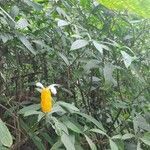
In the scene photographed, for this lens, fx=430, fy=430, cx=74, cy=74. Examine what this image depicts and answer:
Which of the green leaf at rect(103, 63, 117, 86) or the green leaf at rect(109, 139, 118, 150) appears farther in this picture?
the green leaf at rect(103, 63, 117, 86)

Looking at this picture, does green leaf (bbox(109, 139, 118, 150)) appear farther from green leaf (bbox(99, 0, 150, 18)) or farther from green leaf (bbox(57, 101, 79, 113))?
green leaf (bbox(99, 0, 150, 18))

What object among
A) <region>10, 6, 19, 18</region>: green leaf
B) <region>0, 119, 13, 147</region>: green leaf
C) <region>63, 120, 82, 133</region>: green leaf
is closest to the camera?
<region>0, 119, 13, 147</region>: green leaf

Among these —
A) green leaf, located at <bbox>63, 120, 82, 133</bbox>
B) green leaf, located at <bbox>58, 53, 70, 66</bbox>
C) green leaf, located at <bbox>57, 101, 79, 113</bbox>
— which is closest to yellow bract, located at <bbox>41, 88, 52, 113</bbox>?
green leaf, located at <bbox>57, 101, 79, 113</bbox>

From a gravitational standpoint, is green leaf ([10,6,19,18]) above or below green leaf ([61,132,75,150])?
above

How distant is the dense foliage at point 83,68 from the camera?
2029mm

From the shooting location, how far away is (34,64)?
2.35 m

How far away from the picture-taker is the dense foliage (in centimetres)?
203

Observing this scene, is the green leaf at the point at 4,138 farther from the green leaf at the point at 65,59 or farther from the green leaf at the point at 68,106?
the green leaf at the point at 65,59

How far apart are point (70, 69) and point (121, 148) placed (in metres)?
0.49

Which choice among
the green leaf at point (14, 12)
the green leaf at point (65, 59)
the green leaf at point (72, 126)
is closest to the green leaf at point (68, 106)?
the green leaf at point (72, 126)

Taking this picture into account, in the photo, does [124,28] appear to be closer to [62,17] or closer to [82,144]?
[62,17]

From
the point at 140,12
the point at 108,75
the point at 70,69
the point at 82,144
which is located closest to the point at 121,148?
the point at 82,144

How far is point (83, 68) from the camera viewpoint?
207cm

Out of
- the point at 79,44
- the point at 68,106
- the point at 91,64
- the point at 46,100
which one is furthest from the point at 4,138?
the point at 91,64
